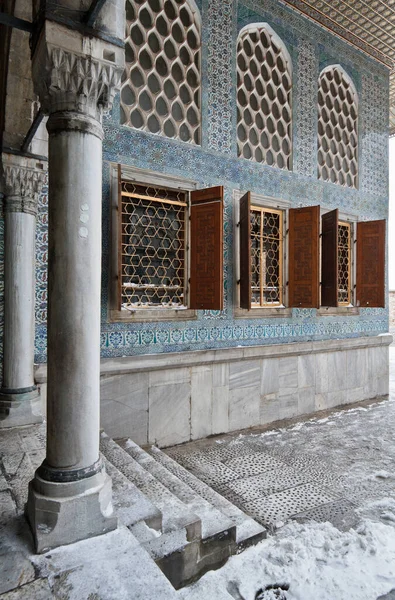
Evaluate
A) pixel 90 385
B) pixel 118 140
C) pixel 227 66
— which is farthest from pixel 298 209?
pixel 90 385

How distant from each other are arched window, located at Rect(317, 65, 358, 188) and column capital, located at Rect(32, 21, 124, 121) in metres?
5.71

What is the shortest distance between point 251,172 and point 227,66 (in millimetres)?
1530

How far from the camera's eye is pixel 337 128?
7.64 m

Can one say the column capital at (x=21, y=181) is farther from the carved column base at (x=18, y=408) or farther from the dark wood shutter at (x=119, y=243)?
the carved column base at (x=18, y=408)

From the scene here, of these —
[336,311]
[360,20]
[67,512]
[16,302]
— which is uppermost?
[360,20]

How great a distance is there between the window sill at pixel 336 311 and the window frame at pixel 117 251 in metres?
2.68

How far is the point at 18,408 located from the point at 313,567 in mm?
2861

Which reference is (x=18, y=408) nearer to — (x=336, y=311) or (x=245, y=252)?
(x=245, y=252)

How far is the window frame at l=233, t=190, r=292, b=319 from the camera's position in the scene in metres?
5.96

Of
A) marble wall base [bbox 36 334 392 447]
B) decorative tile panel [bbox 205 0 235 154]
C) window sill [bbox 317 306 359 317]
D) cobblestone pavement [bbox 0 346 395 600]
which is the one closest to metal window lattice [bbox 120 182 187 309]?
marble wall base [bbox 36 334 392 447]

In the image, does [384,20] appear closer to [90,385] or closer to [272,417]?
[272,417]

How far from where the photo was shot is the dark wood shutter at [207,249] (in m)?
5.10

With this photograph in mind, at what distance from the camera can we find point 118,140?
5008 mm

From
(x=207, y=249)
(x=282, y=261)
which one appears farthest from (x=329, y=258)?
(x=207, y=249)
